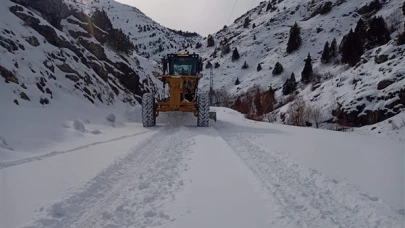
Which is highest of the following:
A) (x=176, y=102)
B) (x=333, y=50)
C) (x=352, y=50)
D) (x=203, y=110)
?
(x=333, y=50)

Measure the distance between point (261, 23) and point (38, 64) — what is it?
269ft

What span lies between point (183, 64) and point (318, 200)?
12.3m

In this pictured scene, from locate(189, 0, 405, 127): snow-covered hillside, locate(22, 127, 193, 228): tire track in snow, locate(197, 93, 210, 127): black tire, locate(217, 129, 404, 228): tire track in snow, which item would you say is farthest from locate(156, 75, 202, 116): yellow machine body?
locate(189, 0, 405, 127): snow-covered hillside

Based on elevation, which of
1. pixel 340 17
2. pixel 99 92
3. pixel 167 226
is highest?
pixel 340 17

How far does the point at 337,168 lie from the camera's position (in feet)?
19.9

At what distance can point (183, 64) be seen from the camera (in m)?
15.8

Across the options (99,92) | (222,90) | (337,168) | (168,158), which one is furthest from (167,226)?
(222,90)

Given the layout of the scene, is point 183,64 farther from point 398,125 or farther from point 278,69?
point 278,69

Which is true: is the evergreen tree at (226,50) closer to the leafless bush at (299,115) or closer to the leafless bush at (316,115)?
the leafless bush at (299,115)

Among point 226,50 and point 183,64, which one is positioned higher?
point 226,50

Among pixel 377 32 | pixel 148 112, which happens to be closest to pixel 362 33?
pixel 377 32

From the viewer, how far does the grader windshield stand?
621 inches

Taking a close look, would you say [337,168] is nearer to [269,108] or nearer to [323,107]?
[323,107]

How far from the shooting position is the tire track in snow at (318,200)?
12.0ft
